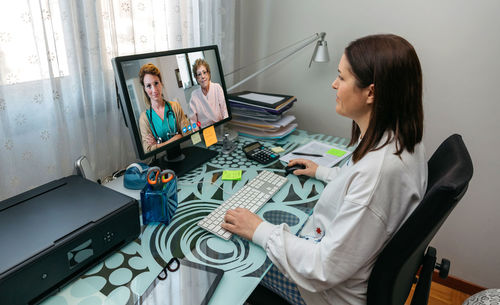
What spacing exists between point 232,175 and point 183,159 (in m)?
0.26

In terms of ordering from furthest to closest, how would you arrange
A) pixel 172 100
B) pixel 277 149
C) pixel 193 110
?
pixel 277 149 → pixel 193 110 → pixel 172 100

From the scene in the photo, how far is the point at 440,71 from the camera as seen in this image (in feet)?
5.00

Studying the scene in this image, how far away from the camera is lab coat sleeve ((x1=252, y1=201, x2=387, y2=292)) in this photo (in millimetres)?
716

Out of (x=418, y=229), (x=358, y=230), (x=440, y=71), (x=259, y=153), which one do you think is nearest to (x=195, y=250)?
(x=358, y=230)

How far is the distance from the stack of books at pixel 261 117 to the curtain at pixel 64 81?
0.51 meters

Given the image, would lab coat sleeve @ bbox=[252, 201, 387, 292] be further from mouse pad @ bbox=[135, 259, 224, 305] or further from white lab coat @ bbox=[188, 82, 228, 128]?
white lab coat @ bbox=[188, 82, 228, 128]

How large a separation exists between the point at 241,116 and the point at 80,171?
0.88 m

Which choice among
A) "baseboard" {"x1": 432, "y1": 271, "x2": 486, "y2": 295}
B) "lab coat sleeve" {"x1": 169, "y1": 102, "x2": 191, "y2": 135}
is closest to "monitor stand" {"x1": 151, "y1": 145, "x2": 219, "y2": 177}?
"lab coat sleeve" {"x1": 169, "y1": 102, "x2": 191, "y2": 135}

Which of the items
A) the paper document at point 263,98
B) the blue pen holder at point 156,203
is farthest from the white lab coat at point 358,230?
the paper document at point 263,98

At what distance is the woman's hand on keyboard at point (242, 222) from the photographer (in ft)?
2.83

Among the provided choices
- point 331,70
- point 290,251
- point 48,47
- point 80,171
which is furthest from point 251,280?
point 331,70

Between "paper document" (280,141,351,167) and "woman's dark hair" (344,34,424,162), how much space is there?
1.79 feet

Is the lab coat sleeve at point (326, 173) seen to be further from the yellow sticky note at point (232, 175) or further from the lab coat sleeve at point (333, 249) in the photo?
the lab coat sleeve at point (333, 249)

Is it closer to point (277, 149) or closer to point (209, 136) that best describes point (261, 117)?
point (277, 149)
